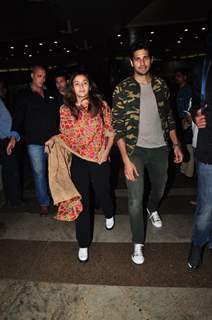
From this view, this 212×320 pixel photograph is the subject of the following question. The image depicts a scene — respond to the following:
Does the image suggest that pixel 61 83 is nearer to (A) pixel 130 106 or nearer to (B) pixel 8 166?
(B) pixel 8 166

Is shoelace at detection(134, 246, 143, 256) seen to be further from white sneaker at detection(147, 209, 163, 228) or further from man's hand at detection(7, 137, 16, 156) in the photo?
man's hand at detection(7, 137, 16, 156)

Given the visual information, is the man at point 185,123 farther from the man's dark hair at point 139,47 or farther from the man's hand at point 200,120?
the man's hand at point 200,120

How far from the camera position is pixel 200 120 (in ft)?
7.72

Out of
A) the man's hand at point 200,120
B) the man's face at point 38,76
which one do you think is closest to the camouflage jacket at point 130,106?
the man's hand at point 200,120

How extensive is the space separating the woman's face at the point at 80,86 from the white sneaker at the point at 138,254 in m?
1.56

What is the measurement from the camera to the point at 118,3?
33.2 feet

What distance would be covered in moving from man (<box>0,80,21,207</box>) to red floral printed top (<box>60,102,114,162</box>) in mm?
1330

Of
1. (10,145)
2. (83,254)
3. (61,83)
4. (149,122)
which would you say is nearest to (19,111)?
(10,145)

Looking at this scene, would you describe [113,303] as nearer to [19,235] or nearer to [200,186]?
[200,186]

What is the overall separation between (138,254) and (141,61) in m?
1.83

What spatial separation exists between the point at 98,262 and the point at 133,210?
68 cm

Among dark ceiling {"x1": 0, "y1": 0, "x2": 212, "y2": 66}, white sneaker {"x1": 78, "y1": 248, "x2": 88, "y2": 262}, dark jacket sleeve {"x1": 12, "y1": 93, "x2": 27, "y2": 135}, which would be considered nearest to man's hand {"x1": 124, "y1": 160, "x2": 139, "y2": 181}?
white sneaker {"x1": 78, "y1": 248, "x2": 88, "y2": 262}

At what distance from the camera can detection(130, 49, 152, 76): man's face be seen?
103 inches

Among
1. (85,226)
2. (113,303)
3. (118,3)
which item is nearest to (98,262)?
(85,226)
